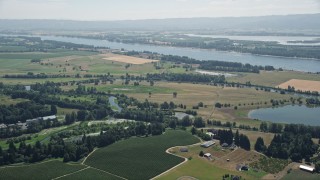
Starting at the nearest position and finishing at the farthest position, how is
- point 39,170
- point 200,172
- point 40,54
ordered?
point 200,172, point 39,170, point 40,54

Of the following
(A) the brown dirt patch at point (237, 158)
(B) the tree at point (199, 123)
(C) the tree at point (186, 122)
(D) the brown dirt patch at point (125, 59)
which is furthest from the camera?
(D) the brown dirt patch at point (125, 59)

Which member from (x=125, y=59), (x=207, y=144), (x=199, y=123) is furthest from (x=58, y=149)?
(x=125, y=59)

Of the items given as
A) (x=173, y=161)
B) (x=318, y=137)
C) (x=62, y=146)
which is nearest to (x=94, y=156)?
(x=62, y=146)

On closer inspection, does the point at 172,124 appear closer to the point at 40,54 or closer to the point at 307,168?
the point at 307,168

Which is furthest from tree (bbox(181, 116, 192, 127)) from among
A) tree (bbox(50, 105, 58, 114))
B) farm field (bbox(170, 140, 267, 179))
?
tree (bbox(50, 105, 58, 114))

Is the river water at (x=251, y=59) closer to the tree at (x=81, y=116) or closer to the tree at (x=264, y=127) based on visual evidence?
the tree at (x=264, y=127)

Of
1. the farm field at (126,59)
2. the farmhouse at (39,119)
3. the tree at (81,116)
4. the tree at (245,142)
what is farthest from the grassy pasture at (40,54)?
the tree at (245,142)
